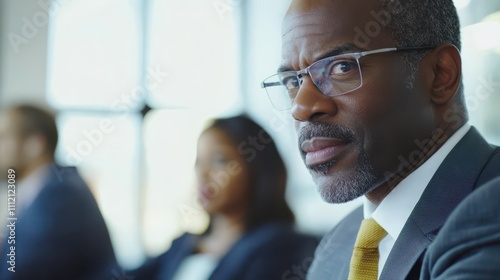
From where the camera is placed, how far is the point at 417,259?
585 millimetres

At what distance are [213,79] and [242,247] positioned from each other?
501 millimetres

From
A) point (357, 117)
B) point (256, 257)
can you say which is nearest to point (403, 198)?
point (357, 117)

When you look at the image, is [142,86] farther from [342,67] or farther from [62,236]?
[342,67]

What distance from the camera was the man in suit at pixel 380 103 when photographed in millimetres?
A: 670

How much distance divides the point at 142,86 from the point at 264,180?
45 centimetres

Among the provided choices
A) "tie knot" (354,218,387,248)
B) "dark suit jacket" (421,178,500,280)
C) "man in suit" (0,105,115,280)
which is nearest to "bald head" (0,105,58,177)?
"man in suit" (0,105,115,280)

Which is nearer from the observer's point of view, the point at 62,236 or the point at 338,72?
the point at 338,72

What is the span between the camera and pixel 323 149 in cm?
69

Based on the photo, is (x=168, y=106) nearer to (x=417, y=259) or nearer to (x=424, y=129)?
(x=424, y=129)

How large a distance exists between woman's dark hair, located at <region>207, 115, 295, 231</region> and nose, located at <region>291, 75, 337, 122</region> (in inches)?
34.4

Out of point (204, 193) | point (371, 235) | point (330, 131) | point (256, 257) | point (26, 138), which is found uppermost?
point (330, 131)

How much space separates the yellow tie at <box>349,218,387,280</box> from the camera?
0.65 meters

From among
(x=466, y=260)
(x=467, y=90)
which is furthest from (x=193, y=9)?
(x=466, y=260)

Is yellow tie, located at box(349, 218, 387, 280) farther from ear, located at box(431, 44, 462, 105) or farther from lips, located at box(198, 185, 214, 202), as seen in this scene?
lips, located at box(198, 185, 214, 202)
